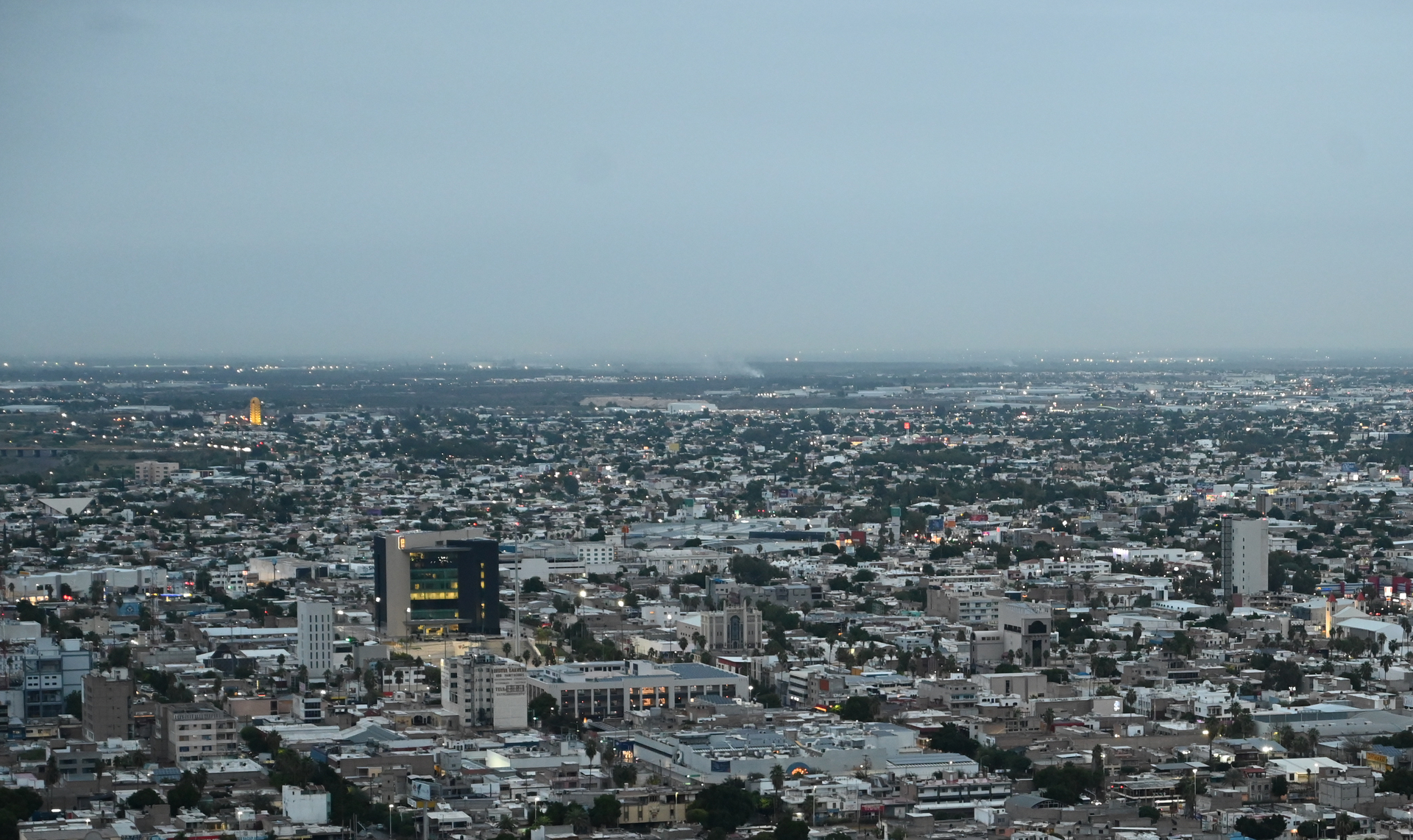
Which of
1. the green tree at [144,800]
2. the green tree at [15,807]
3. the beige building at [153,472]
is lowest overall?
the beige building at [153,472]

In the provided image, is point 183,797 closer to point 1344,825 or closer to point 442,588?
point 1344,825

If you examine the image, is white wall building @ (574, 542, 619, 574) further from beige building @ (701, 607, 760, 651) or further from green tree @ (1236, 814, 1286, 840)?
green tree @ (1236, 814, 1286, 840)

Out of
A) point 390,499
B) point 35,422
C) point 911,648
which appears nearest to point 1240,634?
point 911,648

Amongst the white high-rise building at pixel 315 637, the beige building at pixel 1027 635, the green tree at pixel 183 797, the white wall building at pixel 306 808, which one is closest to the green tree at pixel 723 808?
the white wall building at pixel 306 808

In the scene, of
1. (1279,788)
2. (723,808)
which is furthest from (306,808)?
(1279,788)

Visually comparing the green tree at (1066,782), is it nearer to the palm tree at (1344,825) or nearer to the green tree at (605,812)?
the palm tree at (1344,825)

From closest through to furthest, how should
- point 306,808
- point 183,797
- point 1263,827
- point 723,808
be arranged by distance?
1. point 1263,827
2. point 306,808
3. point 723,808
4. point 183,797

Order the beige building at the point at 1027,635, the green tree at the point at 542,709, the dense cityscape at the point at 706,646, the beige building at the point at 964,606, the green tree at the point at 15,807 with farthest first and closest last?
1. the beige building at the point at 964,606
2. the beige building at the point at 1027,635
3. the green tree at the point at 542,709
4. the dense cityscape at the point at 706,646
5. the green tree at the point at 15,807
